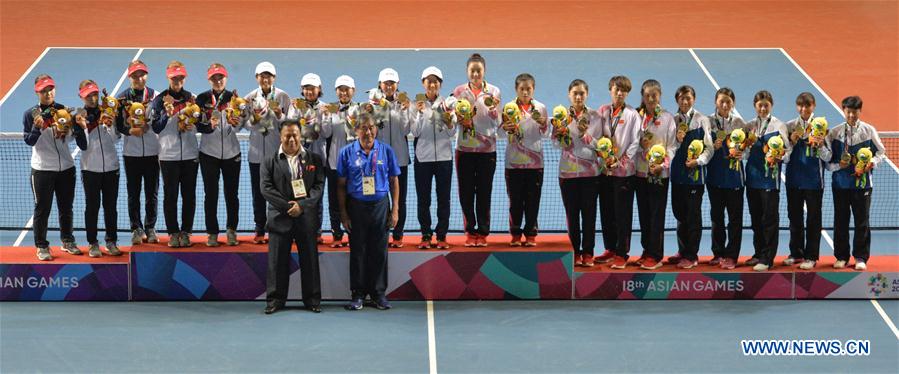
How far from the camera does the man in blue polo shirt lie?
1262cm

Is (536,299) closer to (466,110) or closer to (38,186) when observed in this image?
(466,110)

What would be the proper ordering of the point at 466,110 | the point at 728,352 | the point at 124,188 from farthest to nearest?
1. the point at 124,188
2. the point at 466,110
3. the point at 728,352

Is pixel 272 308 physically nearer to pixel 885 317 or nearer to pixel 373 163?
pixel 373 163

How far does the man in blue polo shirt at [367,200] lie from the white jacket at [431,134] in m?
0.48

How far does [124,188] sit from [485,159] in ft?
19.1

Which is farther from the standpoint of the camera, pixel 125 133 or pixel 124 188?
pixel 124 188

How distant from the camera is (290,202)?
493 inches

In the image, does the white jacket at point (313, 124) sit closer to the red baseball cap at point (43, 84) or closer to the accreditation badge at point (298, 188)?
the accreditation badge at point (298, 188)

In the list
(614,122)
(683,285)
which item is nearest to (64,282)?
(614,122)

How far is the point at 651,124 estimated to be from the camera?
13.0 metres

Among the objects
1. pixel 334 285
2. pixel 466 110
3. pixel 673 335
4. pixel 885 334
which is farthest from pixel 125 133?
pixel 885 334

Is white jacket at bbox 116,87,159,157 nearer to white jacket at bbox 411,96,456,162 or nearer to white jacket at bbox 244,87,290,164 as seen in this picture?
white jacket at bbox 244,87,290,164

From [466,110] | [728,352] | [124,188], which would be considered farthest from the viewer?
[124,188]

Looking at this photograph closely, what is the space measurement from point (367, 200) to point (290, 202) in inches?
29.6
